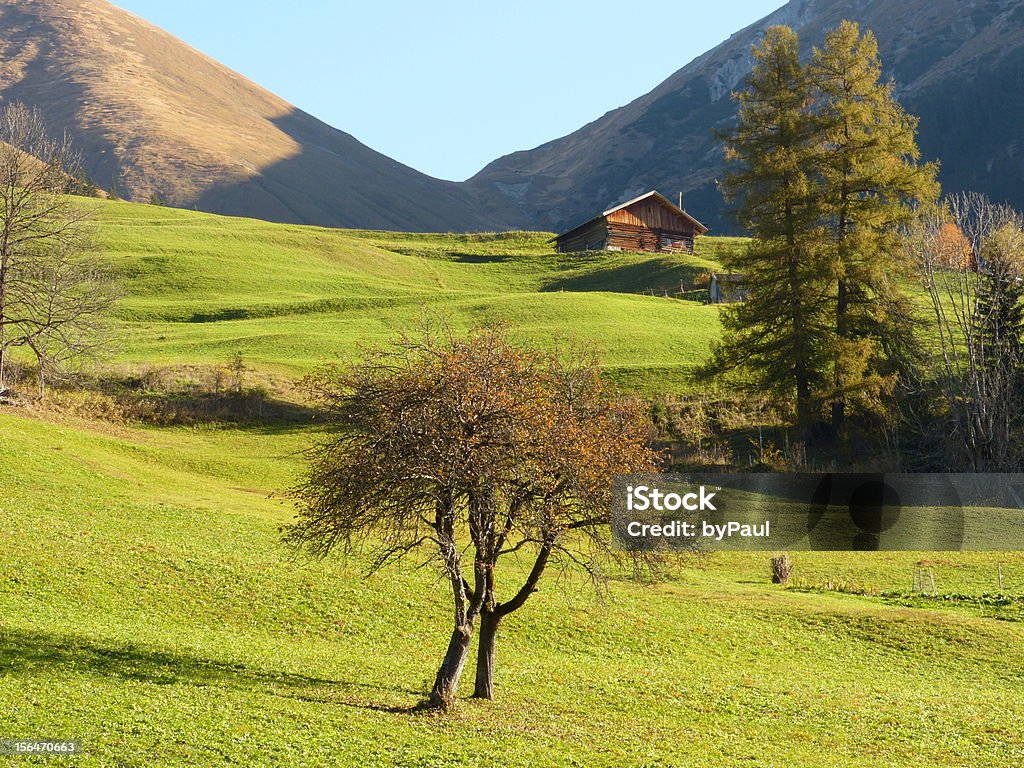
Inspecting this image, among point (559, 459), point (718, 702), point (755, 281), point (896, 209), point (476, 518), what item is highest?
point (896, 209)

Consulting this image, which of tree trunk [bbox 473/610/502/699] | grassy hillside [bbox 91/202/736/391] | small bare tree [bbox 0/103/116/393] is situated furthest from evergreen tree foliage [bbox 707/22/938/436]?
small bare tree [bbox 0/103/116/393]

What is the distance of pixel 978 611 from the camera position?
115ft

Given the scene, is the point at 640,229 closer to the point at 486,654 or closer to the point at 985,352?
the point at 985,352

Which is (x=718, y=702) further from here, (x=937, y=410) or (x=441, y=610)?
(x=937, y=410)

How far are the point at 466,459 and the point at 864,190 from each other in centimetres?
4152

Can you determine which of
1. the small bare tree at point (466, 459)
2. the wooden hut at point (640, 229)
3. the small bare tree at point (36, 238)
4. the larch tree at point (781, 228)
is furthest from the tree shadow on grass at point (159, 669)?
the wooden hut at point (640, 229)

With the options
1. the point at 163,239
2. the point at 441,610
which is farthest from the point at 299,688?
the point at 163,239

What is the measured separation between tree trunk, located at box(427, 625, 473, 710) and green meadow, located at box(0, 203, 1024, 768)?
41 centimetres

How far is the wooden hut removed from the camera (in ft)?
389

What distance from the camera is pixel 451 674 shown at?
20.8 m

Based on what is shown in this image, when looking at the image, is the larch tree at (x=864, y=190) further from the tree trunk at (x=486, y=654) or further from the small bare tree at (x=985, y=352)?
the tree trunk at (x=486, y=654)

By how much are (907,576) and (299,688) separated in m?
28.1

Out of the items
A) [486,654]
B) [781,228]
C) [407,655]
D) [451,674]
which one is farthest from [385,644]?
[781,228]

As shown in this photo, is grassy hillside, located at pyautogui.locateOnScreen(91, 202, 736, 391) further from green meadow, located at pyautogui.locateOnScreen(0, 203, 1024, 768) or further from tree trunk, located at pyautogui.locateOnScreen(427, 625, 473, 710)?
tree trunk, located at pyautogui.locateOnScreen(427, 625, 473, 710)
